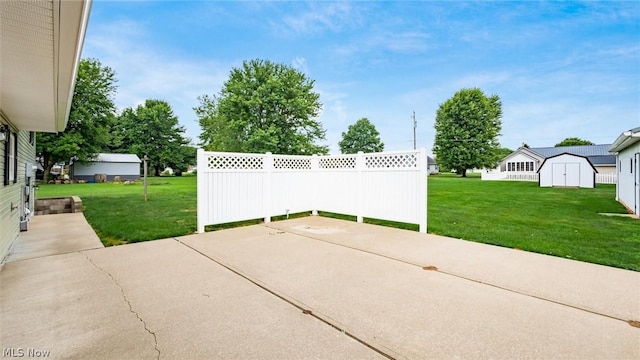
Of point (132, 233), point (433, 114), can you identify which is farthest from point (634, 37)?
point (433, 114)

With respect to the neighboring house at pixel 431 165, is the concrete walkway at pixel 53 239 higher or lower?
lower

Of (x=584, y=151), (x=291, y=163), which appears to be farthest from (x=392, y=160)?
(x=584, y=151)

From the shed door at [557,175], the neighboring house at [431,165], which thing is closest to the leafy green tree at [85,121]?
the shed door at [557,175]

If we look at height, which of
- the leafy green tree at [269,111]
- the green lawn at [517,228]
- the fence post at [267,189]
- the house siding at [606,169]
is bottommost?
the green lawn at [517,228]

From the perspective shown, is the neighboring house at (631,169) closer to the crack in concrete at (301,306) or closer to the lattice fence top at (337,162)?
the lattice fence top at (337,162)

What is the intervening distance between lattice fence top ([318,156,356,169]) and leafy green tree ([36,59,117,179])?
78.4 ft

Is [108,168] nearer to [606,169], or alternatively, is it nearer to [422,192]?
[422,192]

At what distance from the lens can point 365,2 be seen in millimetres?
9781

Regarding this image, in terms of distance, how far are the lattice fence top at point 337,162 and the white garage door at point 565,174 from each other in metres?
18.4

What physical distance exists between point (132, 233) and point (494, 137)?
3670cm

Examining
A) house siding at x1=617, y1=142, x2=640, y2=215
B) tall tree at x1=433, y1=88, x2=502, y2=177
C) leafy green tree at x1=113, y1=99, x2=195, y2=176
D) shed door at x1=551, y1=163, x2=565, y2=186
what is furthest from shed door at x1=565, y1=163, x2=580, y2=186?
leafy green tree at x1=113, y1=99, x2=195, y2=176

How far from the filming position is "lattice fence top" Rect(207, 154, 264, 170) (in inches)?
229

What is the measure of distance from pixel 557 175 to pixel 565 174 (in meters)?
0.40

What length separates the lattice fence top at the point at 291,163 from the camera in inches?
275
